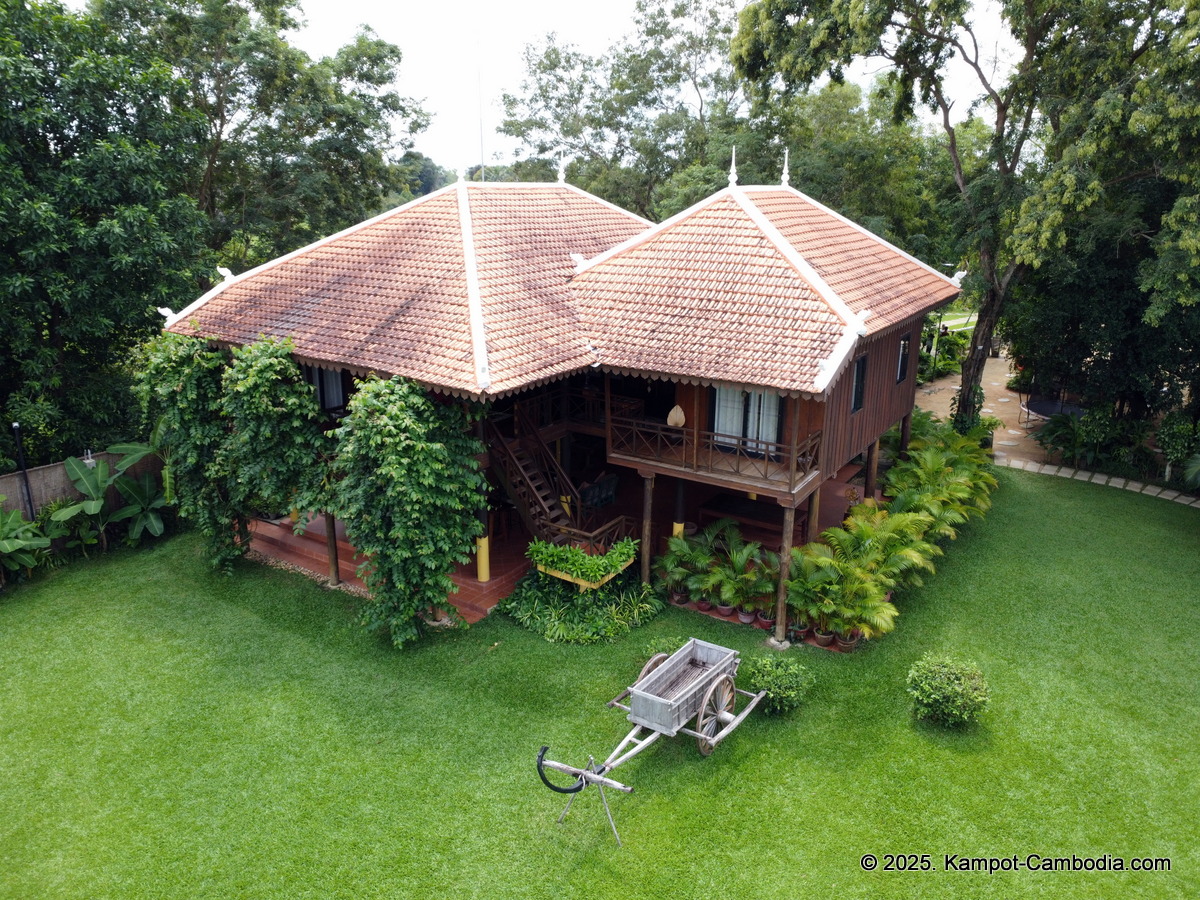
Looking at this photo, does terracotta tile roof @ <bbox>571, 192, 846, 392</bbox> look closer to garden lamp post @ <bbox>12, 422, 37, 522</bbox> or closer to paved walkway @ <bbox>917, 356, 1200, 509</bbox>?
garden lamp post @ <bbox>12, 422, 37, 522</bbox>

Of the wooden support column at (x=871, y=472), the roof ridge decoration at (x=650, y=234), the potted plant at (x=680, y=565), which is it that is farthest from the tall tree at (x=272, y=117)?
the wooden support column at (x=871, y=472)

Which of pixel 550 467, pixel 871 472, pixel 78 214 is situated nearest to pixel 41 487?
pixel 78 214

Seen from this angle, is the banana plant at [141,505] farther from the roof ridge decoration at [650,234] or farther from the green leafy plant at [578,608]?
the roof ridge decoration at [650,234]

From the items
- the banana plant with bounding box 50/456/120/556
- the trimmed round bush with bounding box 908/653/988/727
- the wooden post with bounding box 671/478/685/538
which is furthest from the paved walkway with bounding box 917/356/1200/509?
the banana plant with bounding box 50/456/120/556

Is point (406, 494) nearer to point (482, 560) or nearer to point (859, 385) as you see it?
point (482, 560)

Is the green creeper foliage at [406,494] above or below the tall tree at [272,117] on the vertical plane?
below
